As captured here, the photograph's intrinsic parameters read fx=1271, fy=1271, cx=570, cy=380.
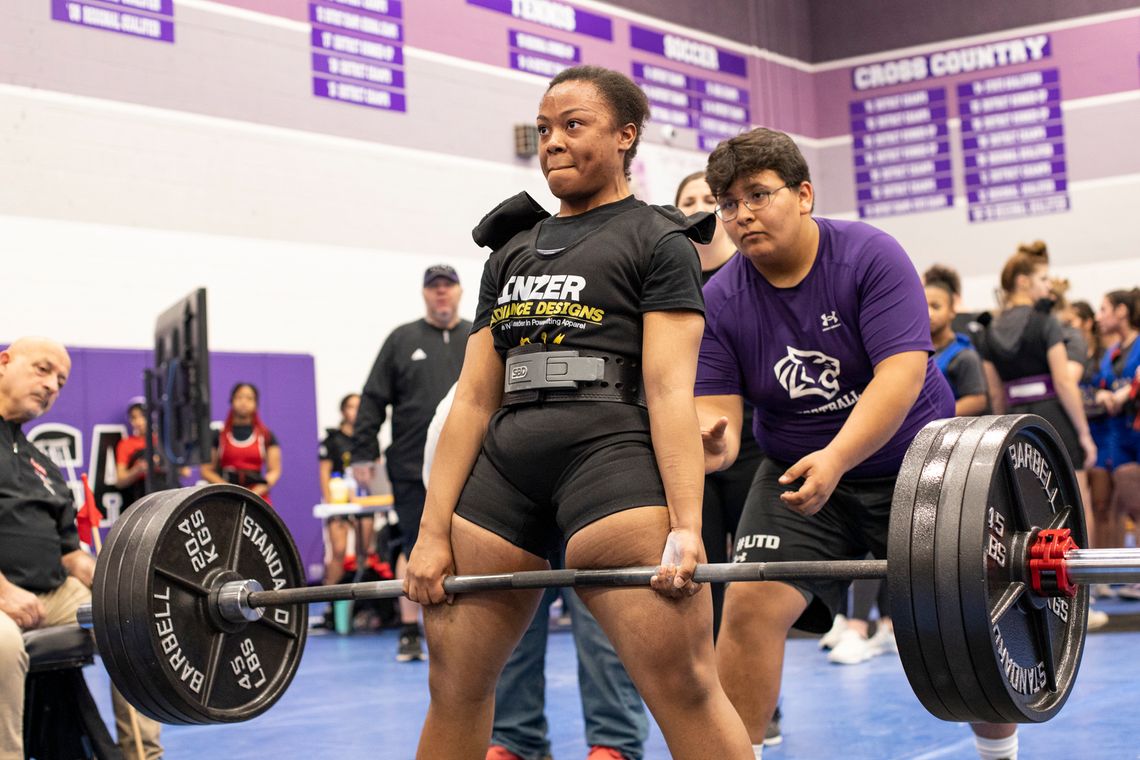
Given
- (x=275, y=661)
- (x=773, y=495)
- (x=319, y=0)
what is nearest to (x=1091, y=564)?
(x=773, y=495)

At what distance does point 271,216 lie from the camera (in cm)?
891

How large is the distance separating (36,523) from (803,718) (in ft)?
8.07

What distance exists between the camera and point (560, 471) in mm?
2201

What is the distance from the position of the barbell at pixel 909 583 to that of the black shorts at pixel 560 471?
4.5 inches

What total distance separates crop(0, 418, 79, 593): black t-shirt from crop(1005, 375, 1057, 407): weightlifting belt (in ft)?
14.0

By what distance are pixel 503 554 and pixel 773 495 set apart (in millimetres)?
754

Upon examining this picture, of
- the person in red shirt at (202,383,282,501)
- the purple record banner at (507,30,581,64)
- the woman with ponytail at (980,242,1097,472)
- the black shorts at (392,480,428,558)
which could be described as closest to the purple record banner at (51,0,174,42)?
the person in red shirt at (202,383,282,501)

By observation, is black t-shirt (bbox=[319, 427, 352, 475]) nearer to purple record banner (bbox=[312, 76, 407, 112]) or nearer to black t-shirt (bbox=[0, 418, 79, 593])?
purple record banner (bbox=[312, 76, 407, 112])

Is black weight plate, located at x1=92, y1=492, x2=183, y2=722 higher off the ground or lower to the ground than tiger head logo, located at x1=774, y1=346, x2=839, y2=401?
lower

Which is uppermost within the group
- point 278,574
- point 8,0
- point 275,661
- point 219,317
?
point 8,0

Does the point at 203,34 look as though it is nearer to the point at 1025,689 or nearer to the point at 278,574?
the point at 278,574

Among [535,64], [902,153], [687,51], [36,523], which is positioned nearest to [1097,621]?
[36,523]

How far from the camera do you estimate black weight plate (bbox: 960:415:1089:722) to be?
198 cm

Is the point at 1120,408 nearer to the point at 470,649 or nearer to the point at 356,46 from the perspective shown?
the point at 470,649
